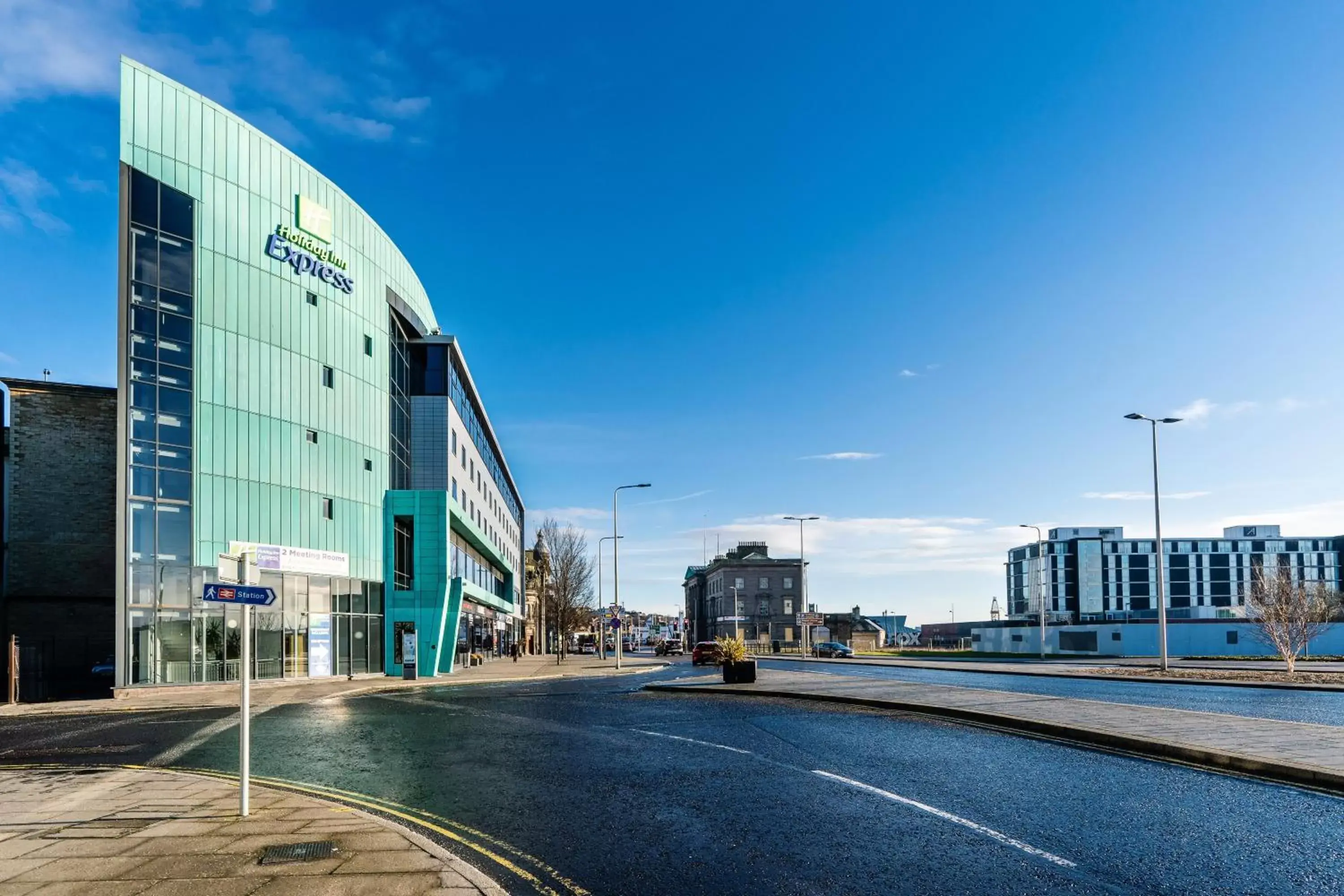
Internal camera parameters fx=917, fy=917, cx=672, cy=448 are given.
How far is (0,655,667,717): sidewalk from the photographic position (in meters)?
24.9

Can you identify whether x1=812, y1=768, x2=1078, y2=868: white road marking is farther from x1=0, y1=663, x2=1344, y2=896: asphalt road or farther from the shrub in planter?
the shrub in planter

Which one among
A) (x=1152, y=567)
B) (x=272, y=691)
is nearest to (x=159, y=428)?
(x=272, y=691)

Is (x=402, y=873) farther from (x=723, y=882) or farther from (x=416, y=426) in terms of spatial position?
(x=416, y=426)

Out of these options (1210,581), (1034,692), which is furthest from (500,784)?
(1210,581)

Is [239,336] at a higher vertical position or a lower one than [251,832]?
higher

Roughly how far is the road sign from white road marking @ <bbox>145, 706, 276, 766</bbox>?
578 cm

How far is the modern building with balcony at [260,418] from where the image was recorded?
30203 mm

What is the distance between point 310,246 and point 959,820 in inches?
1377

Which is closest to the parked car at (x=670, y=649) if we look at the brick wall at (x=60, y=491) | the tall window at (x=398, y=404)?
the tall window at (x=398, y=404)

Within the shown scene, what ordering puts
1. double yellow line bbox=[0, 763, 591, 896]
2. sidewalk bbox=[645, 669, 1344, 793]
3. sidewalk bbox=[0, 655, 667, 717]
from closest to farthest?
1. double yellow line bbox=[0, 763, 591, 896]
2. sidewalk bbox=[645, 669, 1344, 793]
3. sidewalk bbox=[0, 655, 667, 717]

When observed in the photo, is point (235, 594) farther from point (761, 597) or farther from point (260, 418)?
point (761, 597)

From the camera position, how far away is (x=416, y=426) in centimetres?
4678

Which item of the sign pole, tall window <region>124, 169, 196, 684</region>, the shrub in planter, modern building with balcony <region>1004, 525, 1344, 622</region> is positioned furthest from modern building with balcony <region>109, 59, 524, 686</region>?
modern building with balcony <region>1004, 525, 1344, 622</region>

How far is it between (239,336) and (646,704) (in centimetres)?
2133
